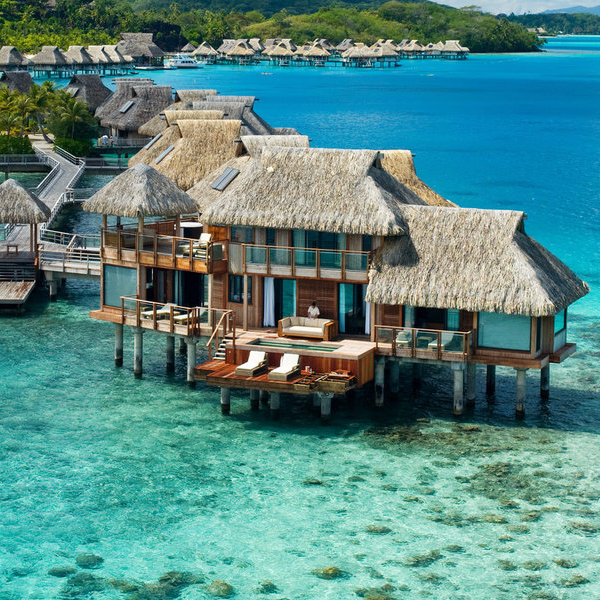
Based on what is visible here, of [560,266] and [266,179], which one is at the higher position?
[266,179]

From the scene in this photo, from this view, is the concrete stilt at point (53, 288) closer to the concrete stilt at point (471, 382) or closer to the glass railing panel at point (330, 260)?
the glass railing panel at point (330, 260)

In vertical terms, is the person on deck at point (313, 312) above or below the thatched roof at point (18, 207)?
below

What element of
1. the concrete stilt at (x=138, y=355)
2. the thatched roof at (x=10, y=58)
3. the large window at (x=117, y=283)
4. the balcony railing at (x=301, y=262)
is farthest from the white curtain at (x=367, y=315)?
the thatched roof at (x=10, y=58)

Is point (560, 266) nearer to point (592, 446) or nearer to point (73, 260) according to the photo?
point (592, 446)

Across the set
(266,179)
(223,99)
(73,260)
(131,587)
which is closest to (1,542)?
(131,587)

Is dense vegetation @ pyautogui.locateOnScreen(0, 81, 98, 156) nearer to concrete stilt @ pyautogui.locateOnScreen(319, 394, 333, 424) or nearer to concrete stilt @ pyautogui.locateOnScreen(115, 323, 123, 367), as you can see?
concrete stilt @ pyautogui.locateOnScreen(115, 323, 123, 367)

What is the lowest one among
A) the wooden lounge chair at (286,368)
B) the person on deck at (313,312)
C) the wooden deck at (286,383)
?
the wooden deck at (286,383)

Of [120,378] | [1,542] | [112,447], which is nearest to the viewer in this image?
[1,542]
